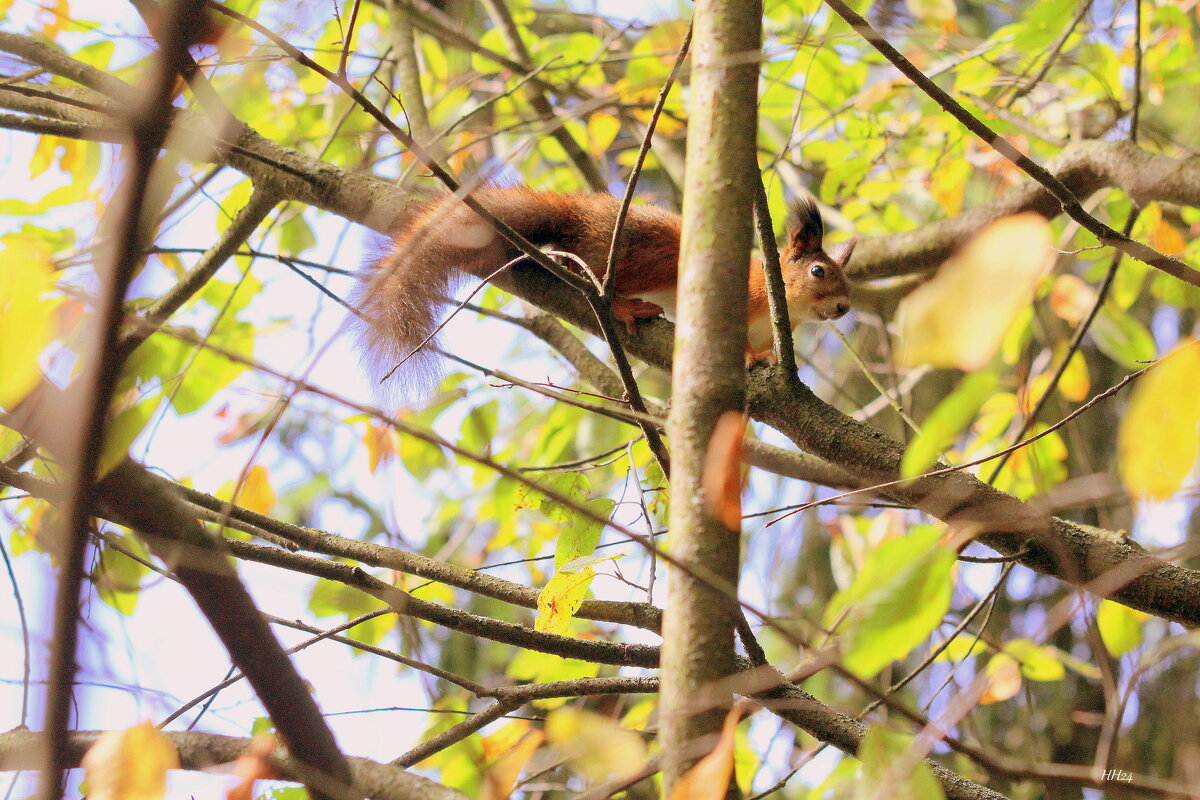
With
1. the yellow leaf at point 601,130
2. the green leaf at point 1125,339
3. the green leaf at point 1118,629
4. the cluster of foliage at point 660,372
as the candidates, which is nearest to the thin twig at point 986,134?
the cluster of foliage at point 660,372

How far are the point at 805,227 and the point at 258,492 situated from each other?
7.76 ft

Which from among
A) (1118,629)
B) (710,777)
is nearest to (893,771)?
(710,777)

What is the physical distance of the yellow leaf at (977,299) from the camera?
74 centimetres

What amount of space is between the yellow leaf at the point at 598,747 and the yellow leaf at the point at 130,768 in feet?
1.51

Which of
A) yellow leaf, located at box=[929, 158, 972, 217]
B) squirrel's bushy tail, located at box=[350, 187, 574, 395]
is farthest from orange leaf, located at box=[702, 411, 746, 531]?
yellow leaf, located at box=[929, 158, 972, 217]

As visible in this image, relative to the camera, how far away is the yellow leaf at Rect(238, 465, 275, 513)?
3021 mm

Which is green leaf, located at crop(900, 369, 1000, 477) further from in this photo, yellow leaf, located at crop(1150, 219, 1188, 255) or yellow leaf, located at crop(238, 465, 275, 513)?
yellow leaf, located at crop(1150, 219, 1188, 255)

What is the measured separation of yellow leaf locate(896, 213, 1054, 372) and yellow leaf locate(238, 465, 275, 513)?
260 cm

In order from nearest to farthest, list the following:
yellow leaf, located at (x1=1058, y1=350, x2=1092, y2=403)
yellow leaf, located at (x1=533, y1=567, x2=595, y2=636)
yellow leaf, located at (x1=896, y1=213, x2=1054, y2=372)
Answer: yellow leaf, located at (x1=896, y1=213, x2=1054, y2=372)
yellow leaf, located at (x1=533, y1=567, x2=595, y2=636)
yellow leaf, located at (x1=1058, y1=350, x2=1092, y2=403)

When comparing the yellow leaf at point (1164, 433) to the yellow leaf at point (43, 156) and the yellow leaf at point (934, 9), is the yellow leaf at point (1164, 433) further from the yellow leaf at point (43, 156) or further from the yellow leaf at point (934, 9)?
the yellow leaf at point (43, 156)

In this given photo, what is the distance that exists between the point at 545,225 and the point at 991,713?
3.84m

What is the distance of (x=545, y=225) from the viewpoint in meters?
3.42

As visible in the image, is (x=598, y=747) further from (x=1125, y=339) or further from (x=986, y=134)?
(x=1125, y=339)

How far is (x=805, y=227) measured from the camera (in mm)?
3859
